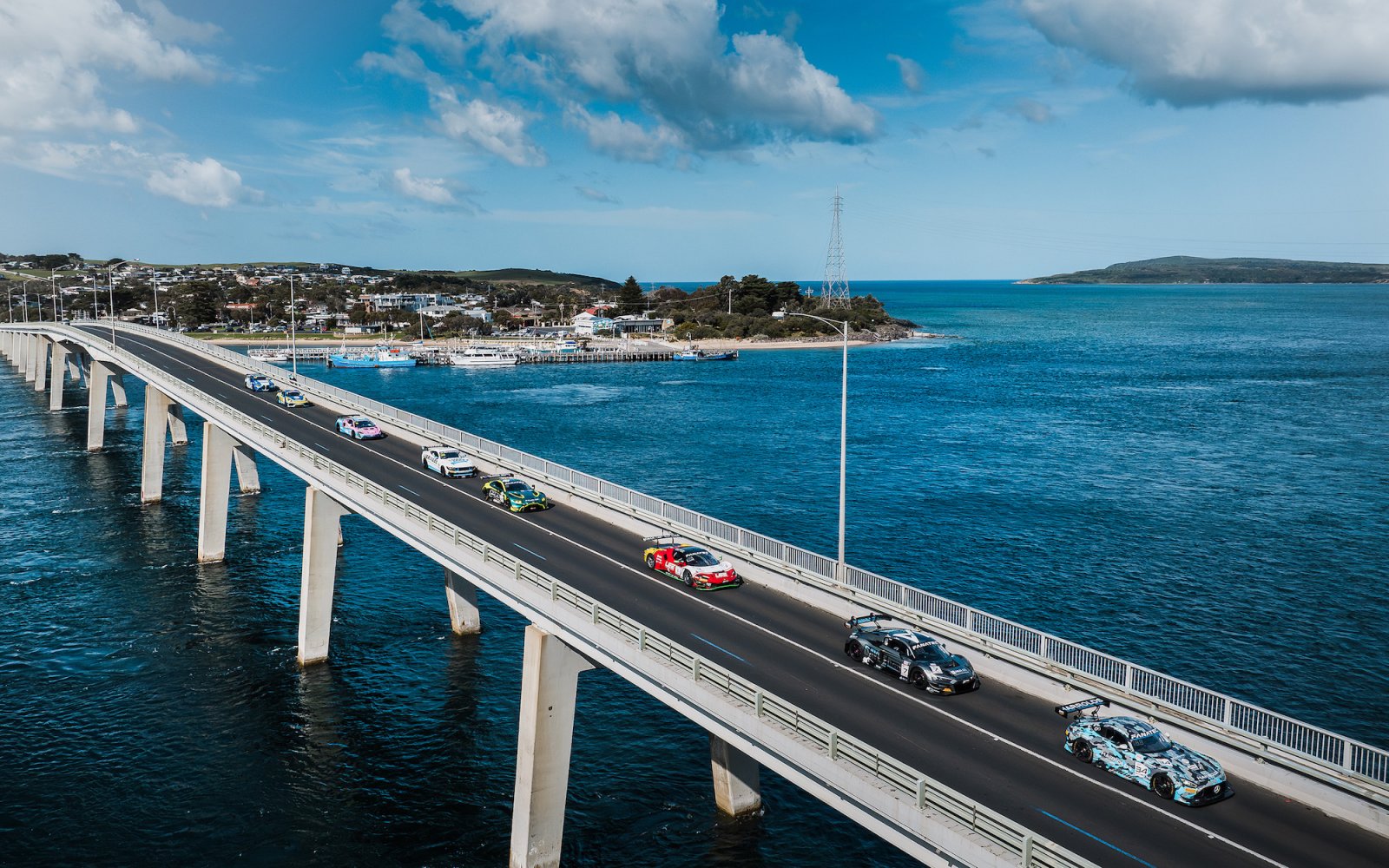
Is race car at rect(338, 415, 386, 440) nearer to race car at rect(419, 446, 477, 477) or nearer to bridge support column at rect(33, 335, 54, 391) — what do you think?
race car at rect(419, 446, 477, 477)

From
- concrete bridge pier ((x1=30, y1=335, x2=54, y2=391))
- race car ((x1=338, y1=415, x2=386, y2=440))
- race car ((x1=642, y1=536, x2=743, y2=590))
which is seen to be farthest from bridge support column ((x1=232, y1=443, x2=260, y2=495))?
concrete bridge pier ((x1=30, y1=335, x2=54, y2=391))

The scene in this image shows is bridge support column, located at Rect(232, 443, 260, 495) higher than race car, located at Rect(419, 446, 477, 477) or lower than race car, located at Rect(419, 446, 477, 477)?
lower

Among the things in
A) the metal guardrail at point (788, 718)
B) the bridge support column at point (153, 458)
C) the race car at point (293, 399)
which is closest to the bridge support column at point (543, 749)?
the metal guardrail at point (788, 718)

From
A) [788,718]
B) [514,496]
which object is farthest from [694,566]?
[514,496]

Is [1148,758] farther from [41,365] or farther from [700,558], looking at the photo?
[41,365]

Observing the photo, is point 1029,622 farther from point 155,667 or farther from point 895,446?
point 895,446
